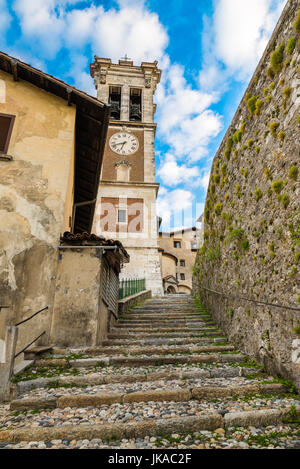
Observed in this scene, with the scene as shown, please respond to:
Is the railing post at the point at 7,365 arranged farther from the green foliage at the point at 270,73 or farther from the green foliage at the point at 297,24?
the green foliage at the point at 297,24

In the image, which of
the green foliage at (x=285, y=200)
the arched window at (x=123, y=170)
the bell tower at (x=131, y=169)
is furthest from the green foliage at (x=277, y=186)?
the arched window at (x=123, y=170)

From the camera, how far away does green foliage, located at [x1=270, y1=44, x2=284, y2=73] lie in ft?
15.5

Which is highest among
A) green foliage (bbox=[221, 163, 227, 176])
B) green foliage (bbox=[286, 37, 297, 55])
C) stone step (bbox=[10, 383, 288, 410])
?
green foliage (bbox=[286, 37, 297, 55])

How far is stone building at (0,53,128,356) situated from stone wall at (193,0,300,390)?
2944 millimetres

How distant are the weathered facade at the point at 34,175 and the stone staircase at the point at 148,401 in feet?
4.05

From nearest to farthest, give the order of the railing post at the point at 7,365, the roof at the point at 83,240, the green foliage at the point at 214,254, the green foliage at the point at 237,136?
the railing post at the point at 7,365 → the roof at the point at 83,240 → the green foliage at the point at 237,136 → the green foliage at the point at 214,254

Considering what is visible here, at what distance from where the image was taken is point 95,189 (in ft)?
33.6

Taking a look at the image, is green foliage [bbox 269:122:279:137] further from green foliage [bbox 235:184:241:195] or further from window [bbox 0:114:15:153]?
window [bbox 0:114:15:153]

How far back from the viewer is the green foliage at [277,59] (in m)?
4.74

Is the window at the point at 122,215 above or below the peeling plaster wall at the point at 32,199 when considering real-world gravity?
above

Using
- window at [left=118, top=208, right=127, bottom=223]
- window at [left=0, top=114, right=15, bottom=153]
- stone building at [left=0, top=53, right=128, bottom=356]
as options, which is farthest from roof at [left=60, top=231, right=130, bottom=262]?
window at [left=118, top=208, right=127, bottom=223]

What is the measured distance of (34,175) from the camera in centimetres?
666

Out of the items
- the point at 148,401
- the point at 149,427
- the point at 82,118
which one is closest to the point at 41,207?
the point at 82,118
